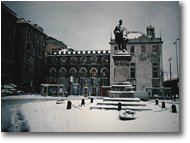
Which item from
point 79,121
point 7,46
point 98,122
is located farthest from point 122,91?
point 7,46

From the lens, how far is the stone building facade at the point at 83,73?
472 inches

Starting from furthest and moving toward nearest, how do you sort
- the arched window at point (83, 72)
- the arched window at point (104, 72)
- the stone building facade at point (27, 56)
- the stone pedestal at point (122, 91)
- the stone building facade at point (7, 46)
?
1. the arched window at point (104, 72)
2. the arched window at point (83, 72)
3. the stone pedestal at point (122, 91)
4. the stone building facade at point (27, 56)
5. the stone building facade at point (7, 46)

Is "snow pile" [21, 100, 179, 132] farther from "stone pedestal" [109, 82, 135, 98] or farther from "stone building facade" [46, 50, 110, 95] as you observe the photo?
"stone building facade" [46, 50, 110, 95]

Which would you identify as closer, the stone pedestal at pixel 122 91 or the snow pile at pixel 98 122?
the snow pile at pixel 98 122

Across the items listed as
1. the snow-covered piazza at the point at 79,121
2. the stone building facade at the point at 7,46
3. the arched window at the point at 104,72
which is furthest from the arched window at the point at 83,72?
the snow-covered piazza at the point at 79,121

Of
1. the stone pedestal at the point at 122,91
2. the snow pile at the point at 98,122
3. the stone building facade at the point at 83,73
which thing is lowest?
the snow pile at the point at 98,122

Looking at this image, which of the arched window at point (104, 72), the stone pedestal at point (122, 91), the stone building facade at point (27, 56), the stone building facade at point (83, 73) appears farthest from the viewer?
the arched window at point (104, 72)

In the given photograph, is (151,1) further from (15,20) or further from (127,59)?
(15,20)

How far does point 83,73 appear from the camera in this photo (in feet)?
47.6

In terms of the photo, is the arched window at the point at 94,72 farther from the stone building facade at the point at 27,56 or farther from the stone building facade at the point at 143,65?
the stone building facade at the point at 27,56

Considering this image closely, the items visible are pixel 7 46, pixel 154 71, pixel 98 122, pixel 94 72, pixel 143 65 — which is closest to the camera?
pixel 98 122

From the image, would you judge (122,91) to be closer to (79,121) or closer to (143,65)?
(79,121)

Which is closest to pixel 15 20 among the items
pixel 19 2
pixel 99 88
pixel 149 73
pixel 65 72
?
pixel 19 2

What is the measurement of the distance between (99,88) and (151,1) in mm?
9875
